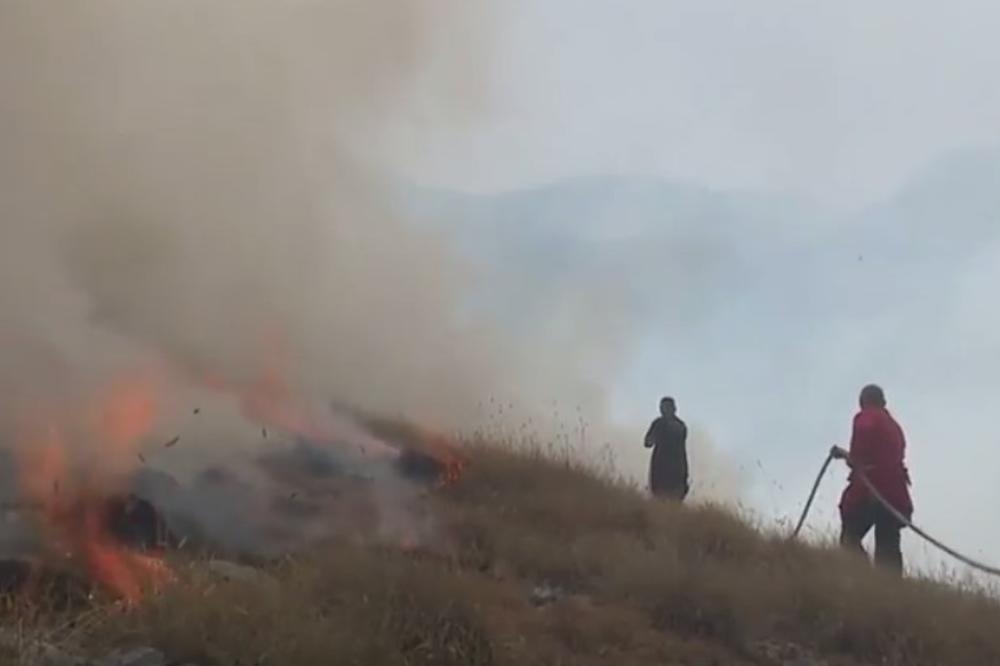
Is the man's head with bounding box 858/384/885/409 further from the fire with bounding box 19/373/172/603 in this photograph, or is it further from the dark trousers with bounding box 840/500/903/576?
the fire with bounding box 19/373/172/603

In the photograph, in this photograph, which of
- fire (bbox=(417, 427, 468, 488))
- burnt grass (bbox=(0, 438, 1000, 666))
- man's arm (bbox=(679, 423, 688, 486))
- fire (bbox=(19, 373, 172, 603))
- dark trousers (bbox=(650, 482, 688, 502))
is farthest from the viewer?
man's arm (bbox=(679, 423, 688, 486))

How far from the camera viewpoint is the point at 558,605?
26.7 feet

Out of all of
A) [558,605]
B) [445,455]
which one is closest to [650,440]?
[445,455]

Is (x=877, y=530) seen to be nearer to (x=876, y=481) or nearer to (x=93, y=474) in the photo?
(x=876, y=481)

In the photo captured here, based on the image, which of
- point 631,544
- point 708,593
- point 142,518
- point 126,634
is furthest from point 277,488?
point 126,634

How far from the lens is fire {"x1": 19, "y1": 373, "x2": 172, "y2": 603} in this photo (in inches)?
297

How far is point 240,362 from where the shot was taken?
50.2 feet

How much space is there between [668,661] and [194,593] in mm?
2404

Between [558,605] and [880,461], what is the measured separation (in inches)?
142

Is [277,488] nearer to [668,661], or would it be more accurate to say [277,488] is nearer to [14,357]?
[14,357]

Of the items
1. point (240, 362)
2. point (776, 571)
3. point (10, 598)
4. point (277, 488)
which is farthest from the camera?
point (240, 362)

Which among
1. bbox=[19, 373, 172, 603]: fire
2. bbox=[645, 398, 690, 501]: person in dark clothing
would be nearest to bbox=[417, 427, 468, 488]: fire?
bbox=[645, 398, 690, 501]: person in dark clothing

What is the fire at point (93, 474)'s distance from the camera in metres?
7.54

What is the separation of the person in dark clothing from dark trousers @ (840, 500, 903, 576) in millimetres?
2749
